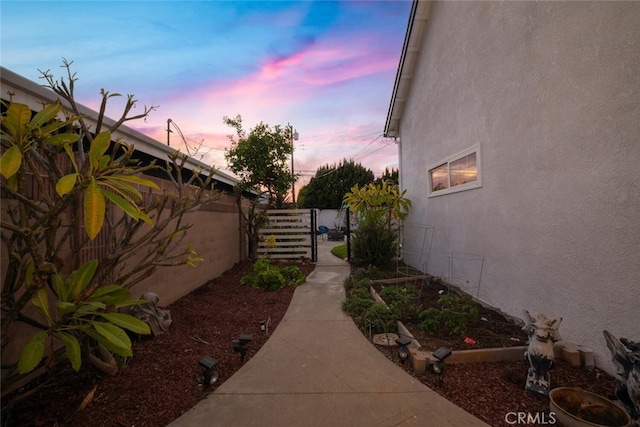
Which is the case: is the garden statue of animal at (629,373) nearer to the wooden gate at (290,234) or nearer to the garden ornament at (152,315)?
the garden ornament at (152,315)

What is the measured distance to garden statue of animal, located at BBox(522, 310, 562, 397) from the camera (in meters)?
2.37

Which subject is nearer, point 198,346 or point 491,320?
point 198,346

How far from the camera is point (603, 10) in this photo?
8.73 feet

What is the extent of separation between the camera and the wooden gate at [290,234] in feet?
29.6

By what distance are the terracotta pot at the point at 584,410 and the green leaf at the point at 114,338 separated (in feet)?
9.32

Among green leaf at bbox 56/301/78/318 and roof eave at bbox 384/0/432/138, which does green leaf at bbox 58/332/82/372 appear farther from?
roof eave at bbox 384/0/432/138

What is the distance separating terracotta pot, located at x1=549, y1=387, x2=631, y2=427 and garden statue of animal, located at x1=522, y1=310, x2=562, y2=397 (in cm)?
21

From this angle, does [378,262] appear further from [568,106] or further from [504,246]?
[568,106]

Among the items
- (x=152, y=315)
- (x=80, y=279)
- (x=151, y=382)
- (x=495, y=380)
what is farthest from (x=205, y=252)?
(x=495, y=380)

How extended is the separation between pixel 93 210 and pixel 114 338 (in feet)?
2.62

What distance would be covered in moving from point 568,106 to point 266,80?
555 centimetres

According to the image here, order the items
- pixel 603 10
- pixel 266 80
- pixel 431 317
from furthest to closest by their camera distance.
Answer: pixel 266 80, pixel 431 317, pixel 603 10

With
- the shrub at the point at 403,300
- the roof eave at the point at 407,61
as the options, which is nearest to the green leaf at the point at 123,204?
the shrub at the point at 403,300

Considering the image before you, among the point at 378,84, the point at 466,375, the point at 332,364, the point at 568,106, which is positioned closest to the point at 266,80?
the point at 378,84
